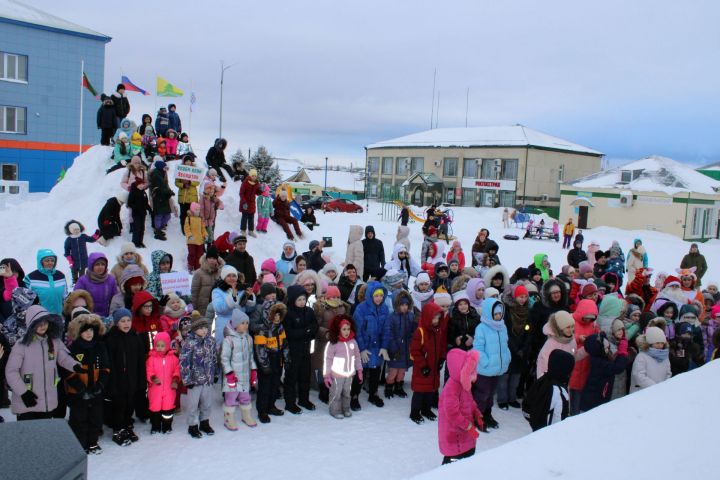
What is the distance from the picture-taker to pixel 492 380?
6754mm

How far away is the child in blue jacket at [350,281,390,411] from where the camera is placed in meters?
7.37

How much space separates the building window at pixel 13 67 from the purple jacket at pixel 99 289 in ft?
95.3

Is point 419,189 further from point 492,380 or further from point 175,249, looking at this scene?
point 492,380

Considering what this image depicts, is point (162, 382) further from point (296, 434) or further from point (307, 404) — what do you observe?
point (307, 404)

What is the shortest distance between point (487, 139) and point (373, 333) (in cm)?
5097

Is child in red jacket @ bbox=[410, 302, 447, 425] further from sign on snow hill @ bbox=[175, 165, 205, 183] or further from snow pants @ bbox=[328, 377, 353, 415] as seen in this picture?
sign on snow hill @ bbox=[175, 165, 205, 183]

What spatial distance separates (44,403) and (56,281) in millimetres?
2398

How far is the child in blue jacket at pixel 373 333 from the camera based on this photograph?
737cm

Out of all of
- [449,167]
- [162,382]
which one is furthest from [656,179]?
[162,382]

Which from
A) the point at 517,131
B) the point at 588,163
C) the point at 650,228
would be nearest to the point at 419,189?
the point at 517,131

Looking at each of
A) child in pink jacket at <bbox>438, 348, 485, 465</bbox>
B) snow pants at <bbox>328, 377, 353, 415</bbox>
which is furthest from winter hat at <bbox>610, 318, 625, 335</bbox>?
snow pants at <bbox>328, 377, 353, 415</bbox>

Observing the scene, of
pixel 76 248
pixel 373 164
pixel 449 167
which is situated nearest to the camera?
pixel 76 248

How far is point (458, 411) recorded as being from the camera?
5.04 m

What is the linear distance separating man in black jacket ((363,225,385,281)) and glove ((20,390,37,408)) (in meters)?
6.82
